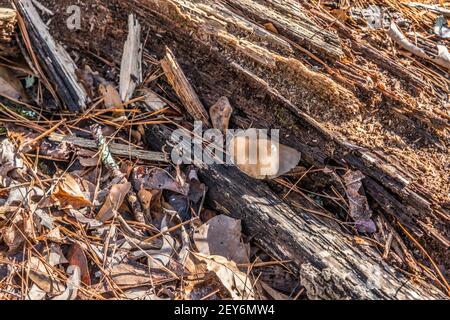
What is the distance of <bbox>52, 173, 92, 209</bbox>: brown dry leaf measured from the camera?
2.12 m

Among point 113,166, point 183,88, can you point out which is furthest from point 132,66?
point 113,166

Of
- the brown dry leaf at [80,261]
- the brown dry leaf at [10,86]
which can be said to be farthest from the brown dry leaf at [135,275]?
the brown dry leaf at [10,86]

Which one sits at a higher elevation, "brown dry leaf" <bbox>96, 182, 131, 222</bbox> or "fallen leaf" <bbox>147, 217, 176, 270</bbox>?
"brown dry leaf" <bbox>96, 182, 131, 222</bbox>

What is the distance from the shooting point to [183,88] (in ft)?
7.73

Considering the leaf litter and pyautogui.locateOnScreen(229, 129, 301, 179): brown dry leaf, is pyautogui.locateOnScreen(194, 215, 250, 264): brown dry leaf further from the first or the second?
pyautogui.locateOnScreen(229, 129, 301, 179): brown dry leaf

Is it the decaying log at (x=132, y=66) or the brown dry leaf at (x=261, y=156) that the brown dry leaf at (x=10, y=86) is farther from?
the brown dry leaf at (x=261, y=156)

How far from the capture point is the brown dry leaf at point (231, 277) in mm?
1934

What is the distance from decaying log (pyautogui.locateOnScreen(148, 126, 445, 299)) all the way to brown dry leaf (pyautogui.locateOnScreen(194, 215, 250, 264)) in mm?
68

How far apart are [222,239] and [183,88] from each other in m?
0.89

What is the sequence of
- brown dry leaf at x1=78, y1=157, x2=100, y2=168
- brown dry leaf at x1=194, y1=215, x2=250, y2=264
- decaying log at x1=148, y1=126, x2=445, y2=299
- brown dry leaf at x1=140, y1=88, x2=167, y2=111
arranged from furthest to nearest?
1. brown dry leaf at x1=140, y1=88, x2=167, y2=111
2. brown dry leaf at x1=78, y1=157, x2=100, y2=168
3. brown dry leaf at x1=194, y1=215, x2=250, y2=264
4. decaying log at x1=148, y1=126, x2=445, y2=299

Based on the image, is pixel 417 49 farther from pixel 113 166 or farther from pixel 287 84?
pixel 113 166

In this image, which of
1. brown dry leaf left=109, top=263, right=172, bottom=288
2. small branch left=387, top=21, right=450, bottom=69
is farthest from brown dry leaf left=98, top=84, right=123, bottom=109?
small branch left=387, top=21, right=450, bottom=69

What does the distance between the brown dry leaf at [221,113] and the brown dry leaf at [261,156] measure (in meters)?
0.13

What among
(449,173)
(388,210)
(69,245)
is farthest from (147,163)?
(449,173)
